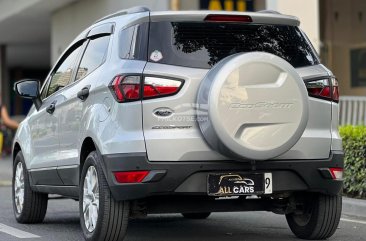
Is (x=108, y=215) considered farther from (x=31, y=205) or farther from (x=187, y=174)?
(x=31, y=205)

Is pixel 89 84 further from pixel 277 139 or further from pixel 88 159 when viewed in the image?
pixel 277 139

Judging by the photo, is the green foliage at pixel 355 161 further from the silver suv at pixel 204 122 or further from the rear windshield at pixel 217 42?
the rear windshield at pixel 217 42

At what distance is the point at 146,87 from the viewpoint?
5.64 m

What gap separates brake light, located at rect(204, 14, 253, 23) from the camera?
236 inches

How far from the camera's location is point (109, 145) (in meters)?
5.76

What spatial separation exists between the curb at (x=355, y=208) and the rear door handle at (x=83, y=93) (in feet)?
12.4

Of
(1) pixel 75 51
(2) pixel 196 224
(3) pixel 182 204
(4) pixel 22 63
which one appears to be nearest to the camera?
(3) pixel 182 204

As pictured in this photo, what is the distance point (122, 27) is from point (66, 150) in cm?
132

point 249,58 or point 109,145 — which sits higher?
point 249,58

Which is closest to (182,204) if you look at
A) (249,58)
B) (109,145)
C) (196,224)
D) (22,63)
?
(109,145)

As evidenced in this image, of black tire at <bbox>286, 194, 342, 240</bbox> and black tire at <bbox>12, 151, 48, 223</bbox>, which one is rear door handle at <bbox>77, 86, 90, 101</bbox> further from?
black tire at <bbox>286, 194, 342, 240</bbox>

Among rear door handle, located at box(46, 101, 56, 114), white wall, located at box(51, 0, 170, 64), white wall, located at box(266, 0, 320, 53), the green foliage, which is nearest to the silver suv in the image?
rear door handle, located at box(46, 101, 56, 114)

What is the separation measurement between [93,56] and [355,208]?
3.75 meters

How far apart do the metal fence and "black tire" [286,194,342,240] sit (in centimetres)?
753
